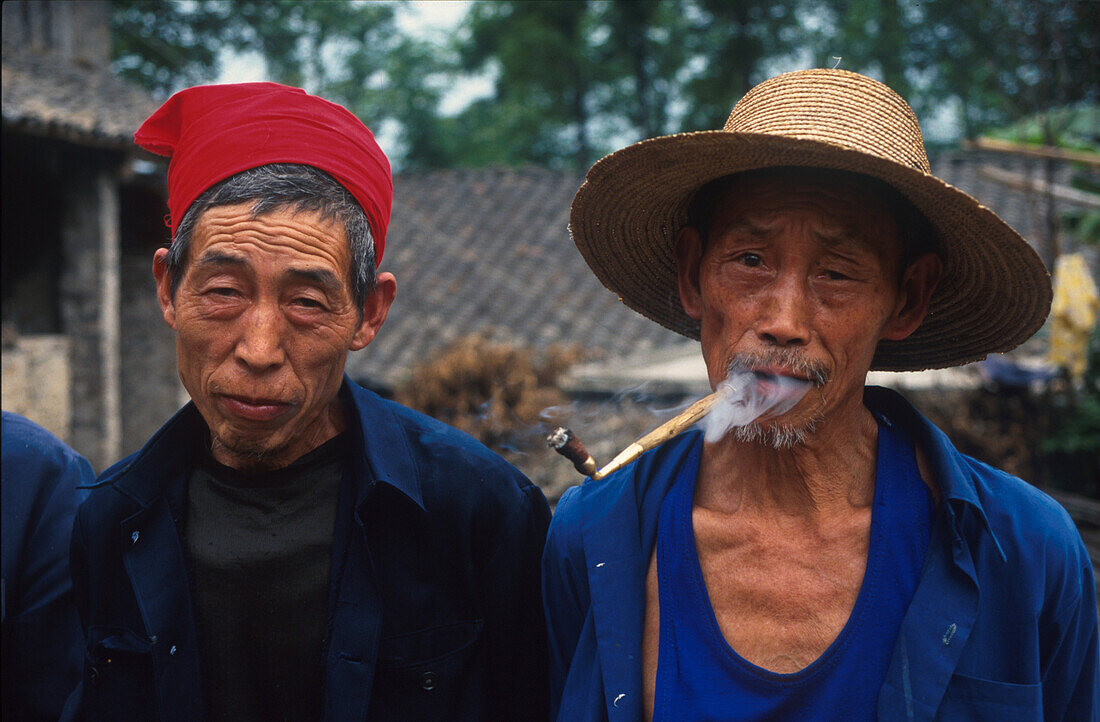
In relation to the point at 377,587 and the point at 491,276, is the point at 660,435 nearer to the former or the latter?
the point at 377,587

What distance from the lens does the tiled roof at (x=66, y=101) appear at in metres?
7.09

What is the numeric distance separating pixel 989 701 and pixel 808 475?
53cm

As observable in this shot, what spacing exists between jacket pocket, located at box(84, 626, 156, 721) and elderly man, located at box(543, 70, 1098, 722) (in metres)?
0.89

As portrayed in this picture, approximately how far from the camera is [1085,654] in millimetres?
1718

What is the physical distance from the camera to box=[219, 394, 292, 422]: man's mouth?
1.78 meters

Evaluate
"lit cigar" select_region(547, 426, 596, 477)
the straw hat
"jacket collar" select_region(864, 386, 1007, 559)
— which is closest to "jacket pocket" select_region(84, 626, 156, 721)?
"lit cigar" select_region(547, 426, 596, 477)

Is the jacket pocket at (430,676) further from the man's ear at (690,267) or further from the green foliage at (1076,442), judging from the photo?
the green foliage at (1076,442)

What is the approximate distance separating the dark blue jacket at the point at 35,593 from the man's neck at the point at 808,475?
159 centimetres

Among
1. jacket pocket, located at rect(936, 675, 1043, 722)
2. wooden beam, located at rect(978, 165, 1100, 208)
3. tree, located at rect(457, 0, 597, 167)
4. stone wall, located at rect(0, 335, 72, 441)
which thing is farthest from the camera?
tree, located at rect(457, 0, 597, 167)

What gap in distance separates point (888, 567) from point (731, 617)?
33 cm

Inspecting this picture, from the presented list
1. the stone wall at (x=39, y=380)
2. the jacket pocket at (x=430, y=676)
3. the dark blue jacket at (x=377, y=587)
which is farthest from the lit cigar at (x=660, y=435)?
the stone wall at (x=39, y=380)

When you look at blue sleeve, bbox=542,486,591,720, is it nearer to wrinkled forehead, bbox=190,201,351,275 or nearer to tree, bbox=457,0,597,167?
wrinkled forehead, bbox=190,201,351,275

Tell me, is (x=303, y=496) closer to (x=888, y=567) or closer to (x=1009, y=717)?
(x=888, y=567)

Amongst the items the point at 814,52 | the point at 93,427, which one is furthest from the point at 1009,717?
the point at 814,52
